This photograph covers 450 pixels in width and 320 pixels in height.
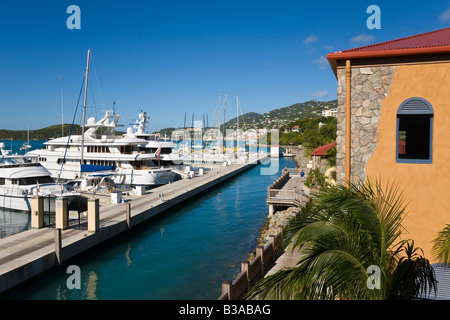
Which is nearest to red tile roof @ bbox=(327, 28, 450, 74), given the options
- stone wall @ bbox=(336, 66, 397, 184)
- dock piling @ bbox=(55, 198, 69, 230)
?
stone wall @ bbox=(336, 66, 397, 184)

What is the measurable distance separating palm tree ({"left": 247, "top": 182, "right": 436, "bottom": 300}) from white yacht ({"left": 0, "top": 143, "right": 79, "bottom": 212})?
72.0ft

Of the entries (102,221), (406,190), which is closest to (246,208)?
(102,221)

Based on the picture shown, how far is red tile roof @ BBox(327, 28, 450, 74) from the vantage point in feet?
23.3

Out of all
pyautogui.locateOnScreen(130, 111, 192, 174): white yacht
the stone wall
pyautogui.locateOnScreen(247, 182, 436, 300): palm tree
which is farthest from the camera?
pyautogui.locateOnScreen(130, 111, 192, 174): white yacht

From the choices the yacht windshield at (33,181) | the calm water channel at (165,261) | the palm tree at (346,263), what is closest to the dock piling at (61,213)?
the calm water channel at (165,261)

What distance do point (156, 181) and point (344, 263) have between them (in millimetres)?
31468

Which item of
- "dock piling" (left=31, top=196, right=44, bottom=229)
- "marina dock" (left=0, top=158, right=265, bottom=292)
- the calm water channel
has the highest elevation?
"dock piling" (left=31, top=196, right=44, bottom=229)

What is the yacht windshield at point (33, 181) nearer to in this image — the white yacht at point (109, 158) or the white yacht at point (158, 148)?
the white yacht at point (109, 158)

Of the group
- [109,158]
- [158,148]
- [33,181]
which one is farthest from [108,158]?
[33,181]

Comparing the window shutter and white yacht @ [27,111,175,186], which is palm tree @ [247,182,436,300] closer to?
the window shutter

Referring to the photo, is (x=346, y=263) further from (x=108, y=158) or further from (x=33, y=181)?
(x=108, y=158)

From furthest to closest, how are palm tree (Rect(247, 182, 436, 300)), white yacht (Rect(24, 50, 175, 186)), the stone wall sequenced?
white yacht (Rect(24, 50, 175, 186)), the stone wall, palm tree (Rect(247, 182, 436, 300))

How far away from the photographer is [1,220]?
22.2 metres

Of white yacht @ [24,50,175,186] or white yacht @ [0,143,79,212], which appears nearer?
white yacht @ [0,143,79,212]
